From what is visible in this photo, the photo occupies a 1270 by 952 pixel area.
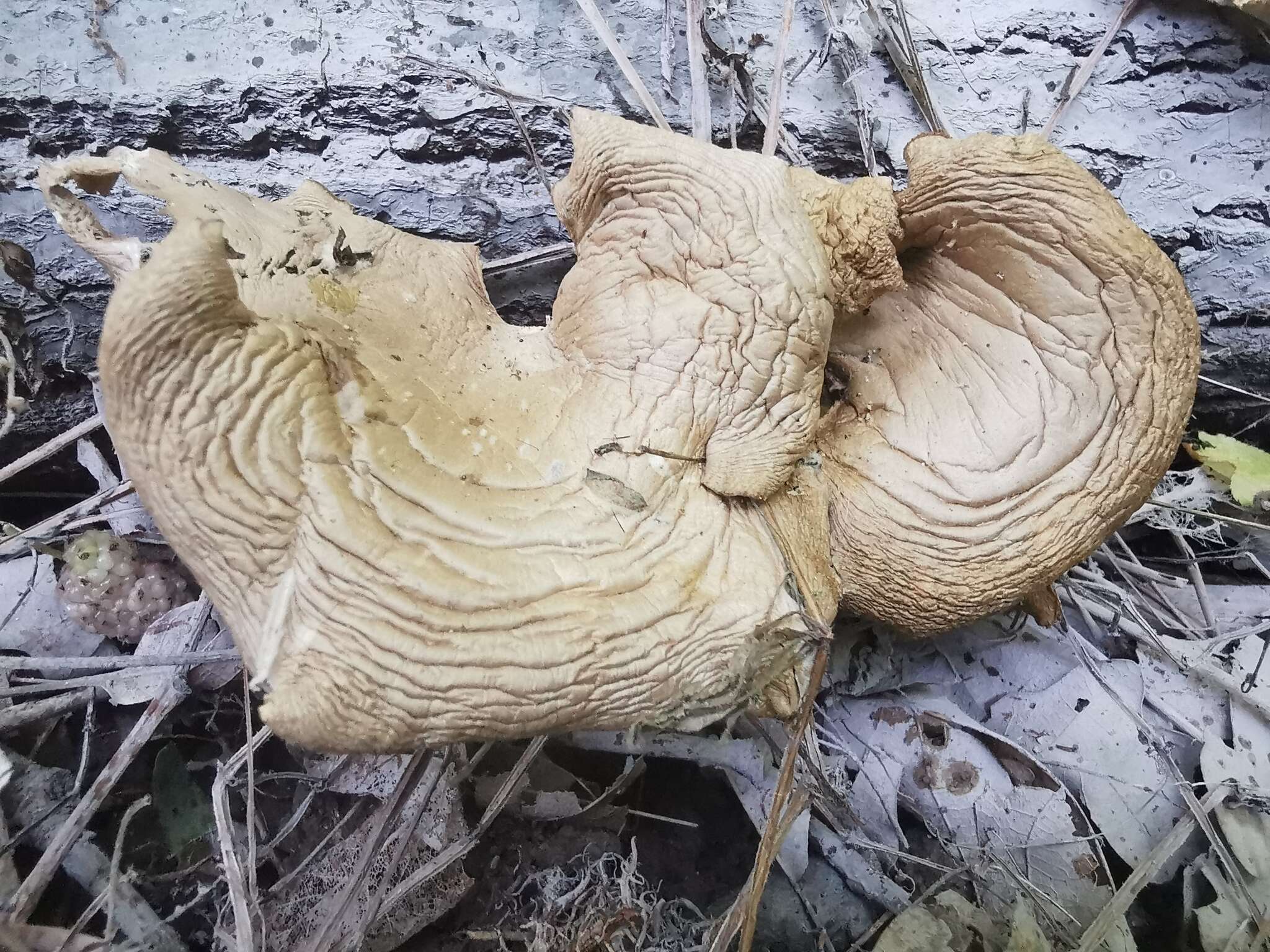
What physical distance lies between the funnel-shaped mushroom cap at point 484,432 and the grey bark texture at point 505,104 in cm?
40

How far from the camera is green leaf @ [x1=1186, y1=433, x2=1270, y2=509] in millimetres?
2742

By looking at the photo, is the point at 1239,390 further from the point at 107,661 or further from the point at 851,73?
the point at 107,661

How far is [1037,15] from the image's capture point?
241cm

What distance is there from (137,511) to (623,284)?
1.83 meters

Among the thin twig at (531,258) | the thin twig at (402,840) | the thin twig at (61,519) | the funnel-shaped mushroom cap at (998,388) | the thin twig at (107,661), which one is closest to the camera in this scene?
the funnel-shaped mushroom cap at (998,388)

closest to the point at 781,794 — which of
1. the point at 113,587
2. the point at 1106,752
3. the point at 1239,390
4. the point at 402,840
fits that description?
the point at 402,840

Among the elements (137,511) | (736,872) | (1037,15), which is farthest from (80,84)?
(736,872)

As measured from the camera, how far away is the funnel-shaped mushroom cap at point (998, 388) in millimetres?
1858

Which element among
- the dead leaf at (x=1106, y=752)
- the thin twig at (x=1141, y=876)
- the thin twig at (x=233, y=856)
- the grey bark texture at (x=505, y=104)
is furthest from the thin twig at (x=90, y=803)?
the thin twig at (x=1141, y=876)

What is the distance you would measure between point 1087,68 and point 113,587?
137 inches

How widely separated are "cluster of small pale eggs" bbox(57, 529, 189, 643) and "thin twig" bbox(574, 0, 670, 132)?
7.09ft

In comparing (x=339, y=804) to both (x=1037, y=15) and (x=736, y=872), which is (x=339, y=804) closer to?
(x=736, y=872)

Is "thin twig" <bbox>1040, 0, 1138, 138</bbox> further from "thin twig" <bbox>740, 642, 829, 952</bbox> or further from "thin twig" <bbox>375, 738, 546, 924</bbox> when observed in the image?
"thin twig" <bbox>375, 738, 546, 924</bbox>

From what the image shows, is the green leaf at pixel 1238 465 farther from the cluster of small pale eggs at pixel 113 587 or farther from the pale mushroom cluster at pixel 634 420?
the cluster of small pale eggs at pixel 113 587
